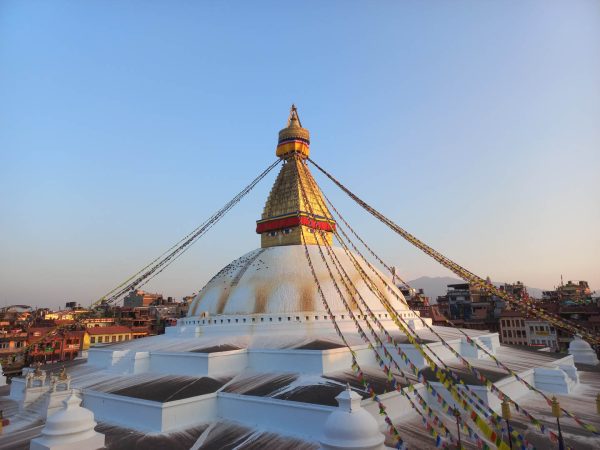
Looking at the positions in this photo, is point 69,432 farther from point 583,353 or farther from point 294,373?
point 583,353

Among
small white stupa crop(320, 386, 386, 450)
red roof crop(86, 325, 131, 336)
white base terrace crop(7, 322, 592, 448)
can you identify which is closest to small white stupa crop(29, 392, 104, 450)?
white base terrace crop(7, 322, 592, 448)

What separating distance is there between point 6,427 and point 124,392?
364 centimetres

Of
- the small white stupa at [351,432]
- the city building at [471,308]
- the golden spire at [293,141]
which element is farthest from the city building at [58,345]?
the city building at [471,308]

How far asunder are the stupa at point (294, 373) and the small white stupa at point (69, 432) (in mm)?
682

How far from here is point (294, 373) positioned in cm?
1203

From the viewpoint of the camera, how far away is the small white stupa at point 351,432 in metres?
6.55

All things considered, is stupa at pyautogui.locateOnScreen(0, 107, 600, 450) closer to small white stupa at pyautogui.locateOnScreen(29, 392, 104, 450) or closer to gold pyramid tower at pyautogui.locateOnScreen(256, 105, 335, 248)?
gold pyramid tower at pyautogui.locateOnScreen(256, 105, 335, 248)

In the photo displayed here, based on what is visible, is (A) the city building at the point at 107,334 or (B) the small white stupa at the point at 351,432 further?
(A) the city building at the point at 107,334

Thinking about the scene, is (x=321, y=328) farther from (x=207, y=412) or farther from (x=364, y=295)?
(x=207, y=412)

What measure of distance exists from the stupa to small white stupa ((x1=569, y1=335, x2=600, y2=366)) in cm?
377

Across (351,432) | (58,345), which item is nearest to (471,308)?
(58,345)

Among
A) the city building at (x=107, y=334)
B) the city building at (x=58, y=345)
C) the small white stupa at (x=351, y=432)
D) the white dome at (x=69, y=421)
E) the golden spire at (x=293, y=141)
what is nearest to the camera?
the small white stupa at (x=351, y=432)

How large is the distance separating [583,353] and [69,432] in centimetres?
2116

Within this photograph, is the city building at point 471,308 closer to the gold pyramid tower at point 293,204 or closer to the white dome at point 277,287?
the white dome at point 277,287
